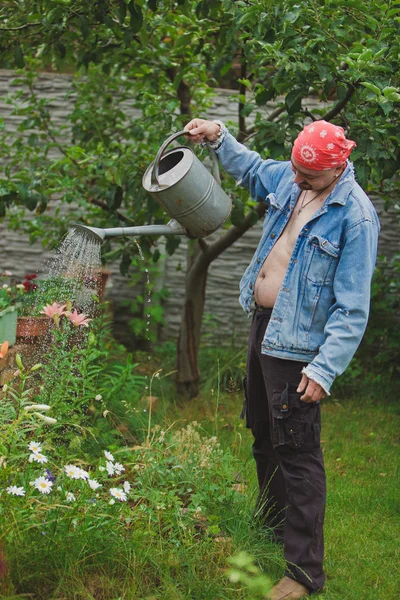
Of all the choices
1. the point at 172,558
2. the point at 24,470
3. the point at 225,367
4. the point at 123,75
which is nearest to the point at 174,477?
the point at 172,558

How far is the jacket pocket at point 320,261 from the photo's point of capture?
8.52 feet

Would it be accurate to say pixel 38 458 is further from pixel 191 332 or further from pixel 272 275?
pixel 191 332

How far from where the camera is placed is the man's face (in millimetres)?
2576

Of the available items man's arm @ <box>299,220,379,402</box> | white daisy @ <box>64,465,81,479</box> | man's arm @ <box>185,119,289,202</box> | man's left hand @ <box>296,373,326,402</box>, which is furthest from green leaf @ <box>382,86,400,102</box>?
white daisy @ <box>64,465,81,479</box>

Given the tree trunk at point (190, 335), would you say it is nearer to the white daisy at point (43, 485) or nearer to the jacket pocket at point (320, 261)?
the jacket pocket at point (320, 261)

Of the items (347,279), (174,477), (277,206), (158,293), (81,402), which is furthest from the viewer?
(158,293)

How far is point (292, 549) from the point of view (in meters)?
2.71

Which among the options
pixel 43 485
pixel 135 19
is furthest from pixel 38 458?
pixel 135 19

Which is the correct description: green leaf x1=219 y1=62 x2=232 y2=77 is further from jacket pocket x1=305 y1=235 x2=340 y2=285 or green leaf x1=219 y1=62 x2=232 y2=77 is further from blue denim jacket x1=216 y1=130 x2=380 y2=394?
jacket pocket x1=305 y1=235 x2=340 y2=285

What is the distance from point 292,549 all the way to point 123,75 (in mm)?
3787

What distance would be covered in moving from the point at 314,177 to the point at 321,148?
0.38ft

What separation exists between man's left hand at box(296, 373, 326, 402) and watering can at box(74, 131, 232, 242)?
0.75 metres

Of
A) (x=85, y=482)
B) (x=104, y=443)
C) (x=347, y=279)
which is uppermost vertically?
(x=347, y=279)

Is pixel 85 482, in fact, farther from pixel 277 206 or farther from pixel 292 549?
pixel 277 206
